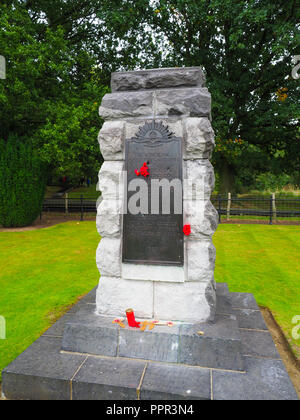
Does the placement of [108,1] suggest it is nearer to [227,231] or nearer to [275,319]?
[227,231]

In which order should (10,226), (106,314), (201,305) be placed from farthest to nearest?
1. (10,226)
2. (106,314)
3. (201,305)

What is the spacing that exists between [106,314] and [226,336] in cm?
142

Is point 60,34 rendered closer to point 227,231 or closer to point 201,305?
point 227,231

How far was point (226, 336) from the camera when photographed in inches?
127

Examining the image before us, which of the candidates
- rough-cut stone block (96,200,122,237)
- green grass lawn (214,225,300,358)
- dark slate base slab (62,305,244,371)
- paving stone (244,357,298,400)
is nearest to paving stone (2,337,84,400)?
dark slate base slab (62,305,244,371)

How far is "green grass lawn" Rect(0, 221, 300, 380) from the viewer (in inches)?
189

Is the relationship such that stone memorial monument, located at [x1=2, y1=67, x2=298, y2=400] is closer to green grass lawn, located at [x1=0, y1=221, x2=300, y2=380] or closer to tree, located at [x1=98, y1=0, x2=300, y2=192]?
green grass lawn, located at [x1=0, y1=221, x2=300, y2=380]

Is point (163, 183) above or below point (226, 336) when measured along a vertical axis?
above

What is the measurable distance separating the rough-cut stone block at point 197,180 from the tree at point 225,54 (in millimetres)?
13273

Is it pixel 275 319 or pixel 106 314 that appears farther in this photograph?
pixel 275 319

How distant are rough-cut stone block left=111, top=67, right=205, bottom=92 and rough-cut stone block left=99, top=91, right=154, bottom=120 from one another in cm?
13
